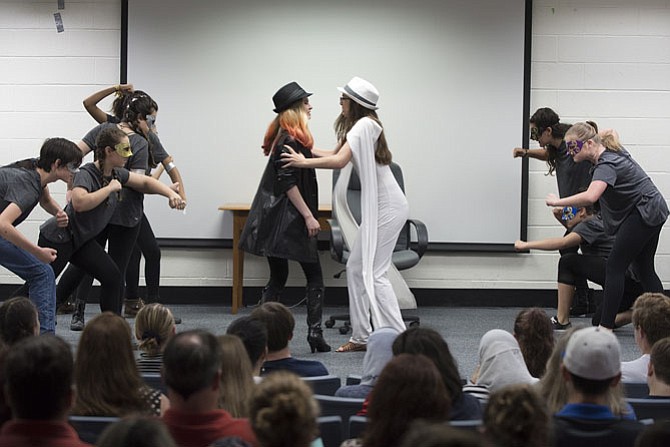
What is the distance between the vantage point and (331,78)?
25.6ft

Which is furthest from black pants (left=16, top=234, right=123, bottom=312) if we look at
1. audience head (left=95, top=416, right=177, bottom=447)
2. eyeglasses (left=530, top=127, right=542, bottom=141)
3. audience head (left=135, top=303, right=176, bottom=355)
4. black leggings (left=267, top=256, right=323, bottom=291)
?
audience head (left=95, top=416, right=177, bottom=447)

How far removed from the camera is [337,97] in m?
7.84

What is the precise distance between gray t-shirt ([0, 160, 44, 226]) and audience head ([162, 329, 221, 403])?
8.83 ft

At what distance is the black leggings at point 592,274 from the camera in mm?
6582

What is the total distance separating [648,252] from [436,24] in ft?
8.68

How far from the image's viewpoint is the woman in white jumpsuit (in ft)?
18.3

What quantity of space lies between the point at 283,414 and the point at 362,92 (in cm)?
380

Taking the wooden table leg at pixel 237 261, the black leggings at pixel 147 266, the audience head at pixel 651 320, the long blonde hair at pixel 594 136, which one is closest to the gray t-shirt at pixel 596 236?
the long blonde hair at pixel 594 136

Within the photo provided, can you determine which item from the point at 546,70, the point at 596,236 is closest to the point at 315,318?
the point at 596,236

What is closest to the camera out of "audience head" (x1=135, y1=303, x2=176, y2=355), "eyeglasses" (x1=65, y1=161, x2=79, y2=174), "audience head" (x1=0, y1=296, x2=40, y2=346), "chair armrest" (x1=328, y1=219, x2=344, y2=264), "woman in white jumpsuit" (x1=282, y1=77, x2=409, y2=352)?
"audience head" (x1=0, y1=296, x2=40, y2=346)

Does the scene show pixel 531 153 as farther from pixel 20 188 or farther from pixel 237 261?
pixel 20 188

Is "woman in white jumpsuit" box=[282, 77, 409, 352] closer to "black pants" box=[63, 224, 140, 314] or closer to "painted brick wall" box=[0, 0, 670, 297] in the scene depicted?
"black pants" box=[63, 224, 140, 314]

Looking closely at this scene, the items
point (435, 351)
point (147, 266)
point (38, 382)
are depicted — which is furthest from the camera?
point (147, 266)

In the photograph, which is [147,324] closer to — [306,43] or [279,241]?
[279,241]
